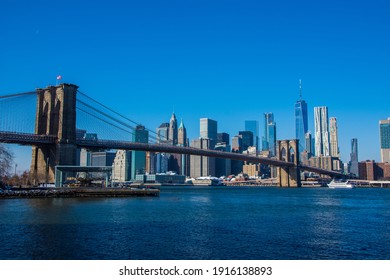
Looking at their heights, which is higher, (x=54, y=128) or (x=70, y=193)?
(x=54, y=128)

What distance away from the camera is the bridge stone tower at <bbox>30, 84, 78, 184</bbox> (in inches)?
2520

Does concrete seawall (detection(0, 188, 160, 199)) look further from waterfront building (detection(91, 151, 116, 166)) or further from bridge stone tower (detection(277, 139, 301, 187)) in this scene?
waterfront building (detection(91, 151, 116, 166))

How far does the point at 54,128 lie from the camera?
6694 centimetres

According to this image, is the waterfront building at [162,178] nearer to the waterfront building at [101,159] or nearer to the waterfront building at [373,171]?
the waterfront building at [101,159]

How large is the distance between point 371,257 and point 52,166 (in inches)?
2206

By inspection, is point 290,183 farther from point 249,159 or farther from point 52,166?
point 52,166

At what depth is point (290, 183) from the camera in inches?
4764

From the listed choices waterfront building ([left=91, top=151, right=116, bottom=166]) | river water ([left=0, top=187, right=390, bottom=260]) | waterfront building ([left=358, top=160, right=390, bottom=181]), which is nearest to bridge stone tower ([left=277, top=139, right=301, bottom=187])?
waterfront building ([left=358, top=160, right=390, bottom=181])

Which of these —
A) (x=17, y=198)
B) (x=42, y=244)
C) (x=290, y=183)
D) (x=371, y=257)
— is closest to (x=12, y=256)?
(x=42, y=244)

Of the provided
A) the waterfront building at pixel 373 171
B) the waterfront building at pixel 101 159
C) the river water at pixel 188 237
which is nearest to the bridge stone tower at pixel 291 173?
the waterfront building at pixel 373 171

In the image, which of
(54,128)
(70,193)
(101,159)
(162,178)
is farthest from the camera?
(162,178)

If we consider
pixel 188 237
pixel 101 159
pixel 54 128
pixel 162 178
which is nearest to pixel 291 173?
pixel 54 128

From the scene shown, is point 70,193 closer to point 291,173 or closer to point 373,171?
point 291,173

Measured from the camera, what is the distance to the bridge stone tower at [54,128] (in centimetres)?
6400
